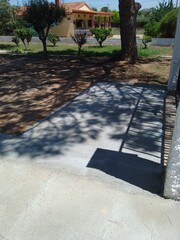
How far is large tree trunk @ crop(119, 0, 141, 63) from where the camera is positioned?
31.7ft

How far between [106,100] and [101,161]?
2778 mm

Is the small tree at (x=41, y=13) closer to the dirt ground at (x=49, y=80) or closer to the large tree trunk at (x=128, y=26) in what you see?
the dirt ground at (x=49, y=80)

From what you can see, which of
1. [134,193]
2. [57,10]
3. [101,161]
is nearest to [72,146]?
[101,161]

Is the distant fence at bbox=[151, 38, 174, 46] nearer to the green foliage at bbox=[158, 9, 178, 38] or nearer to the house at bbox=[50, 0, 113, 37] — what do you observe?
the green foliage at bbox=[158, 9, 178, 38]

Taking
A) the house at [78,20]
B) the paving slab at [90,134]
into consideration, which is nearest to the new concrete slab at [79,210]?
the paving slab at [90,134]

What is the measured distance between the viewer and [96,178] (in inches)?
127

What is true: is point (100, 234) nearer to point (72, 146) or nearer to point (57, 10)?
point (72, 146)

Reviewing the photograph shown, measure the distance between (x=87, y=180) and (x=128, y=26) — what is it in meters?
8.16

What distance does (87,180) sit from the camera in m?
3.19

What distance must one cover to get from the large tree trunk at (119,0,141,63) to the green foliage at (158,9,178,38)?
1241 centimetres

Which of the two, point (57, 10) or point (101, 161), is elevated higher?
point (57, 10)

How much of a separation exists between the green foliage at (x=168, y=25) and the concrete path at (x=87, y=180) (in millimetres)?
18470

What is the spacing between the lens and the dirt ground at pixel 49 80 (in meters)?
5.48

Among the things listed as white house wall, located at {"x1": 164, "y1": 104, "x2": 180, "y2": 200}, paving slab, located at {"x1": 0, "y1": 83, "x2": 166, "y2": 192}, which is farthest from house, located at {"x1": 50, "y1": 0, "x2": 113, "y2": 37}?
Result: white house wall, located at {"x1": 164, "y1": 104, "x2": 180, "y2": 200}
